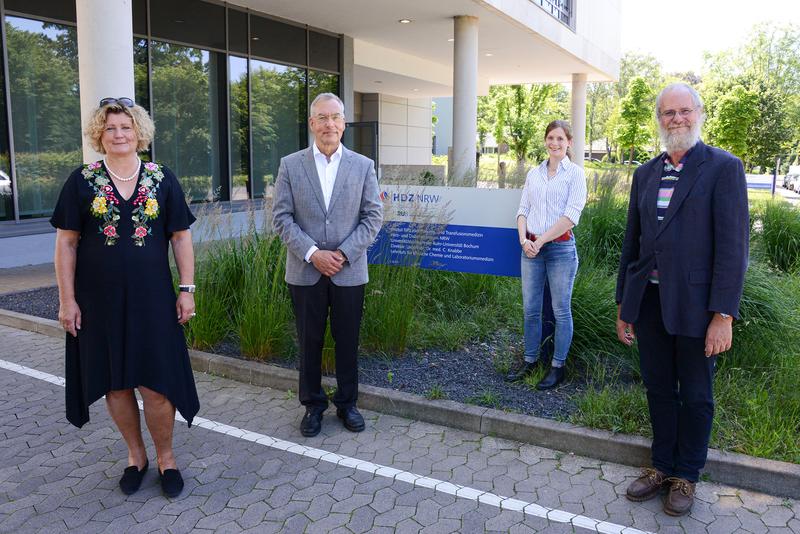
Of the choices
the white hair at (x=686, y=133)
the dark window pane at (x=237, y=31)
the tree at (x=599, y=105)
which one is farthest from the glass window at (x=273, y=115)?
the tree at (x=599, y=105)

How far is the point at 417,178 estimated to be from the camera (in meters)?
6.73

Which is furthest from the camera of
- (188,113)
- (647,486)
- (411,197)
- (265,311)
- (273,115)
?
(273,115)

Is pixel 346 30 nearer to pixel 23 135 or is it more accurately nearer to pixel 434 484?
pixel 23 135

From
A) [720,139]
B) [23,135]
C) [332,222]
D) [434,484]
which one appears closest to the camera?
[434,484]

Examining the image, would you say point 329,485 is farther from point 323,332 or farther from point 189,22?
point 189,22

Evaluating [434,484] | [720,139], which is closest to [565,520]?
[434,484]

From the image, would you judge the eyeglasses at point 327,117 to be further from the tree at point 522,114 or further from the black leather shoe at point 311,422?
the tree at point 522,114

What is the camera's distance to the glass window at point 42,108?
10461 mm

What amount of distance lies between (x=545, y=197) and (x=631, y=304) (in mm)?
1462

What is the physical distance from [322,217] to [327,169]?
32 centimetres

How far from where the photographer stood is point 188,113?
13797mm

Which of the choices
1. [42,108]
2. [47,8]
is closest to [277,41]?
[47,8]

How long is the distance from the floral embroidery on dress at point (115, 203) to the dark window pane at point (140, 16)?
10.2 meters

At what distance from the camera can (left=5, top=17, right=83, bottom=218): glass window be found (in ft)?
34.3
